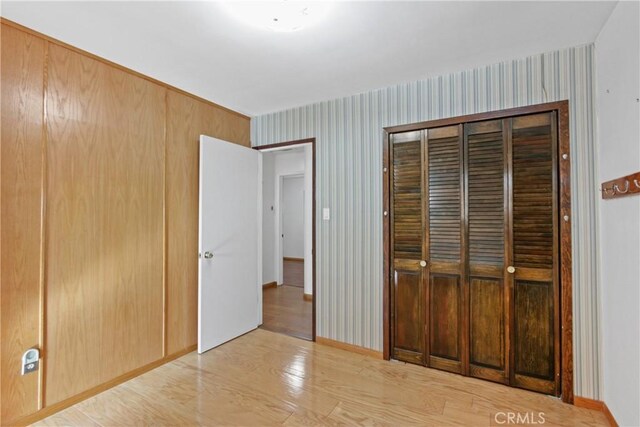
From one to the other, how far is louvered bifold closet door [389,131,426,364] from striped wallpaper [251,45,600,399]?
146 millimetres

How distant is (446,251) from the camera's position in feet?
8.39

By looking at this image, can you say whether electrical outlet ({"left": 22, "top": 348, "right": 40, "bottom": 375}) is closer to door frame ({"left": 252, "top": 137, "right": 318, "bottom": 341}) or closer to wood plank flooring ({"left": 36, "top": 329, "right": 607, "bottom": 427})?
wood plank flooring ({"left": 36, "top": 329, "right": 607, "bottom": 427})

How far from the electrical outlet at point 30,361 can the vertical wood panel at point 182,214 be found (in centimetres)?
92

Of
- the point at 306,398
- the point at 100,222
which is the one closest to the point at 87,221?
the point at 100,222

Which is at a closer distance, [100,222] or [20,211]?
[20,211]

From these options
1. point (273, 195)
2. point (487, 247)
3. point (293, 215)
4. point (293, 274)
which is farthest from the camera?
point (293, 215)

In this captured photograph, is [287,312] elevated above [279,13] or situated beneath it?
situated beneath

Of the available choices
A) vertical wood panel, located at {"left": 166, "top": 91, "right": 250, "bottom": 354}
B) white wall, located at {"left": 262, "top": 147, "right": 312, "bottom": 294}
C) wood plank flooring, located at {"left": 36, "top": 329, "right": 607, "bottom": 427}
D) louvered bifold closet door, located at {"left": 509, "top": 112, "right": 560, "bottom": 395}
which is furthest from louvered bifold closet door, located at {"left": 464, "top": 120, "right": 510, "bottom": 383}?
white wall, located at {"left": 262, "top": 147, "right": 312, "bottom": 294}

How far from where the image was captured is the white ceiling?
5.74 ft

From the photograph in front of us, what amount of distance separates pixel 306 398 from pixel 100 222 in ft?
6.49

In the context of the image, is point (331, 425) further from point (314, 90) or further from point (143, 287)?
point (314, 90)

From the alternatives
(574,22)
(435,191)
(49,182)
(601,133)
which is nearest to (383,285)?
(435,191)

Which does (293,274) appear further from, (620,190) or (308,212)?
(620,190)

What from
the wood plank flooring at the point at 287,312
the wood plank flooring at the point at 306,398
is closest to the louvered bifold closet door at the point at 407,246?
the wood plank flooring at the point at 306,398
